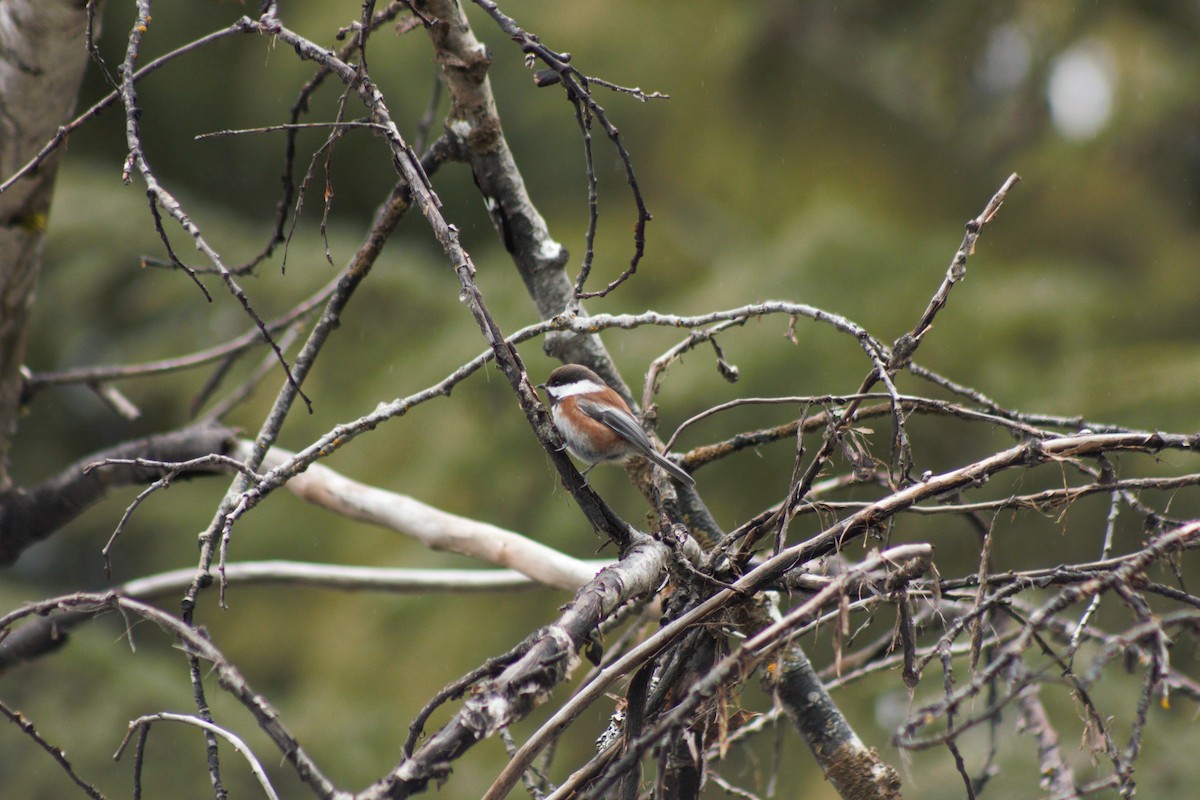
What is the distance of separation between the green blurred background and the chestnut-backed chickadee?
1.03 metres

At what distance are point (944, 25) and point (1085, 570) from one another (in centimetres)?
394

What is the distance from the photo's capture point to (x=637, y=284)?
426 cm

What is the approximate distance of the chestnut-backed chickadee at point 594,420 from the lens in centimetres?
202

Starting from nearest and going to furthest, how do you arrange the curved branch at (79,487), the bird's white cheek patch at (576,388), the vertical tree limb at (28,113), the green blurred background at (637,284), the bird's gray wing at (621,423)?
the bird's gray wing at (621,423) < the vertical tree limb at (28,113) < the bird's white cheek patch at (576,388) < the curved branch at (79,487) < the green blurred background at (637,284)

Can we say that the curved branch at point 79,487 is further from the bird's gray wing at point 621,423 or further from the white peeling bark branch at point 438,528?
the bird's gray wing at point 621,423

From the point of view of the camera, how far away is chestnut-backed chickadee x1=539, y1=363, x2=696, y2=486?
202cm

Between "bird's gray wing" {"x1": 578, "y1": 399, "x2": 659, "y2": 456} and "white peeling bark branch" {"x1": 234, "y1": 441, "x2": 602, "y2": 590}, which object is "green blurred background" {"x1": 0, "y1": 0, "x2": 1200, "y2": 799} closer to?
"white peeling bark branch" {"x1": 234, "y1": 441, "x2": 602, "y2": 590}

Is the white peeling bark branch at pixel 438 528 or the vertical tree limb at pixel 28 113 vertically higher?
the vertical tree limb at pixel 28 113

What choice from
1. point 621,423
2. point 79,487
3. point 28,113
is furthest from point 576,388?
point 28,113

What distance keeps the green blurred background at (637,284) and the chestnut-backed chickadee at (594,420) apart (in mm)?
1031

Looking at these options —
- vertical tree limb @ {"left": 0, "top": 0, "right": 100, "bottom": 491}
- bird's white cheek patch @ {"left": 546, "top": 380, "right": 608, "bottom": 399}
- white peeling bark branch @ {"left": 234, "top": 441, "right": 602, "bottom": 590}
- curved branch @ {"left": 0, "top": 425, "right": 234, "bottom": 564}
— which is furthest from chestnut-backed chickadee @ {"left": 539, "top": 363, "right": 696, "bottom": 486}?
vertical tree limb @ {"left": 0, "top": 0, "right": 100, "bottom": 491}

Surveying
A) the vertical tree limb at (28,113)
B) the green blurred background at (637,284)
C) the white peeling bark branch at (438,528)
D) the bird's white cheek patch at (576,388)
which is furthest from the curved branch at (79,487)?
the green blurred background at (637,284)

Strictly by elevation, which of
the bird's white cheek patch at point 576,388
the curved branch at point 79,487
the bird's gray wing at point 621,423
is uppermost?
the curved branch at point 79,487

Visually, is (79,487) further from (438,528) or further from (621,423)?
(621,423)
